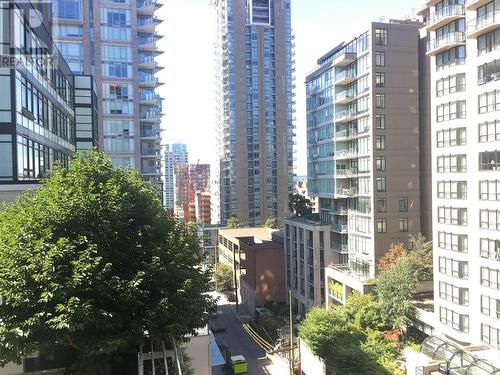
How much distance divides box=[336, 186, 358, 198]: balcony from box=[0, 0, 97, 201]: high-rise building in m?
29.3

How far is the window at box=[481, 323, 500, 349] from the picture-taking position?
97.1ft

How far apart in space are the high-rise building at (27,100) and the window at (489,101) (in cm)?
2762

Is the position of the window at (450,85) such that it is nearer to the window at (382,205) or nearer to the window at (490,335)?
the window at (382,205)

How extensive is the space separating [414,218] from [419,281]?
7738mm

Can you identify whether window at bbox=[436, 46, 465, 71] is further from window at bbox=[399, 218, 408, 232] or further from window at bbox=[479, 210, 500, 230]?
window at bbox=[399, 218, 408, 232]

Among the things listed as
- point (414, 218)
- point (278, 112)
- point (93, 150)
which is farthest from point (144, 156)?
point (278, 112)

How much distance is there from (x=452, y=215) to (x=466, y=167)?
3876 mm

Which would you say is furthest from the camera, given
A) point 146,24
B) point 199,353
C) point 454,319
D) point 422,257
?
point 146,24

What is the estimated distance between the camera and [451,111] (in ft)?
112

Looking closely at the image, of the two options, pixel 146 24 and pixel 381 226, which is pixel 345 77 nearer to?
pixel 381 226

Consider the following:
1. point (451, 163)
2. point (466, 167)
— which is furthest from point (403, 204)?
point (466, 167)

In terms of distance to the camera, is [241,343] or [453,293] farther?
[241,343]

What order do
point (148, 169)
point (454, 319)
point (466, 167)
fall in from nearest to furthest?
point (466, 167), point (454, 319), point (148, 169)

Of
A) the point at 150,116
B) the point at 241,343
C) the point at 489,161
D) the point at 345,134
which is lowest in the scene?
the point at 241,343
